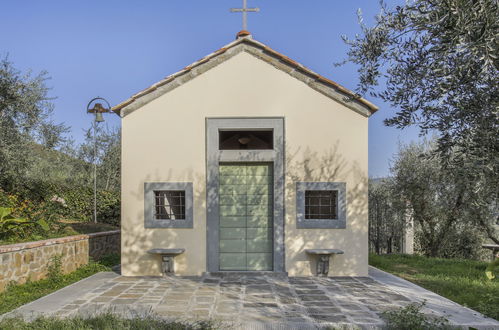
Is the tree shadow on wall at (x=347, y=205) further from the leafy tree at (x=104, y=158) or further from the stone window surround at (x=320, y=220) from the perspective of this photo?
the leafy tree at (x=104, y=158)

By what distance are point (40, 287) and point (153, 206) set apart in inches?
111

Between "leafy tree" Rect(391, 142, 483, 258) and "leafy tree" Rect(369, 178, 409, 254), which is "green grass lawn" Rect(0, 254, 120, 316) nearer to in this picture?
"leafy tree" Rect(369, 178, 409, 254)

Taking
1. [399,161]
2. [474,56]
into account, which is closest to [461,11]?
[474,56]

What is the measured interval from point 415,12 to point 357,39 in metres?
0.89

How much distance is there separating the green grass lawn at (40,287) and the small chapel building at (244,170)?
1172 millimetres

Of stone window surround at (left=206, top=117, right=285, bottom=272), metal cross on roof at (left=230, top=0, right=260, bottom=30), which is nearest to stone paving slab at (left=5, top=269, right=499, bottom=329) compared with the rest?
stone window surround at (left=206, top=117, right=285, bottom=272)

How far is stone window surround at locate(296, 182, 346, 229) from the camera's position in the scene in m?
8.19

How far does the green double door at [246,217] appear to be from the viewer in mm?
8367

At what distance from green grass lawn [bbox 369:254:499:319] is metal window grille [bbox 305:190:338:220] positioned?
2.47m

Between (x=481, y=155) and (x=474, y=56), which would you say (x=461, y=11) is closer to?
(x=474, y=56)

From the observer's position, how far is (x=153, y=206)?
8.41 metres

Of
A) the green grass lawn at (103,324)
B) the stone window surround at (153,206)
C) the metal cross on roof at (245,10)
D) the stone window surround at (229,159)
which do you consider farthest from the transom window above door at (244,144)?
the green grass lawn at (103,324)

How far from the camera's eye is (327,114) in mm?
8383

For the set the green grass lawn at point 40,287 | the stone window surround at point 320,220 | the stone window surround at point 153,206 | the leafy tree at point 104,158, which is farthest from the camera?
the leafy tree at point 104,158
